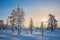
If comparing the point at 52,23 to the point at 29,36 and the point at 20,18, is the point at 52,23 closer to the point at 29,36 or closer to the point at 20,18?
the point at 29,36

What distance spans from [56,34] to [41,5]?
2.34ft

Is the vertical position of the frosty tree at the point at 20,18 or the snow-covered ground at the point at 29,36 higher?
the frosty tree at the point at 20,18

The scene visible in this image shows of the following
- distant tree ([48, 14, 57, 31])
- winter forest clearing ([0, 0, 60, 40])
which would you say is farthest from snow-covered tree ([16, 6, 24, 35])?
distant tree ([48, 14, 57, 31])

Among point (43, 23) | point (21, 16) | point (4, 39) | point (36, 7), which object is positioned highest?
point (36, 7)

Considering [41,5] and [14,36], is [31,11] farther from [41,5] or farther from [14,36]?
[14,36]

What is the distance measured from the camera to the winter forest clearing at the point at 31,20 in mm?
2330

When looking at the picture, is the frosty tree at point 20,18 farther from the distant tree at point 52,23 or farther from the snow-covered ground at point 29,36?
the distant tree at point 52,23

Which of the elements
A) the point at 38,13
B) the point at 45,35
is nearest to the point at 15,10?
the point at 38,13

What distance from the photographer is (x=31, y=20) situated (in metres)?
2.37

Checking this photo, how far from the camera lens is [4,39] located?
7.64 feet

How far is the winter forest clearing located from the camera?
2330 millimetres

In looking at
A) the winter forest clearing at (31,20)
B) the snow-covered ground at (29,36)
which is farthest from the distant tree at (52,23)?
the snow-covered ground at (29,36)

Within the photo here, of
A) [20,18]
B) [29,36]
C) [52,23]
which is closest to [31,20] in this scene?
[20,18]

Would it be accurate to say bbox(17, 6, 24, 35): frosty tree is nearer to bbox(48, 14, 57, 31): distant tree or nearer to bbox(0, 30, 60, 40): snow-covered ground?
bbox(0, 30, 60, 40): snow-covered ground
